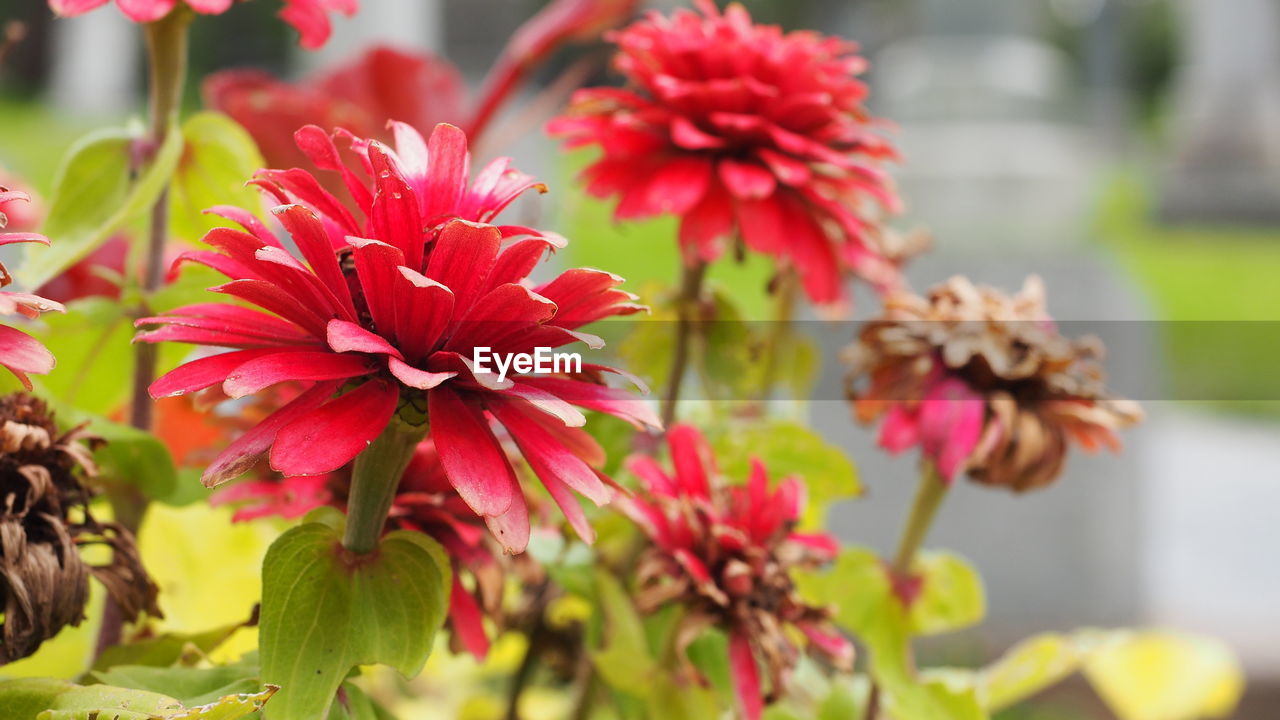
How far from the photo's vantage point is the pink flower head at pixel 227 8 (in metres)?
0.30

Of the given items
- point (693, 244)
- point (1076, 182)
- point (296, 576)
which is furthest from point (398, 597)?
point (1076, 182)

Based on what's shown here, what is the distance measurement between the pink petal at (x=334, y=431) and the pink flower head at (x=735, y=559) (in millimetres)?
108

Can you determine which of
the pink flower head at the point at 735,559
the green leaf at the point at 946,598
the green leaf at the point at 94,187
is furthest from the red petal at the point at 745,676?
the green leaf at the point at 94,187

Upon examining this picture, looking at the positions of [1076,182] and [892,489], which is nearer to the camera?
[892,489]

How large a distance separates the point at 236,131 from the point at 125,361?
0.08 meters

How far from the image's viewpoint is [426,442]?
335 mm

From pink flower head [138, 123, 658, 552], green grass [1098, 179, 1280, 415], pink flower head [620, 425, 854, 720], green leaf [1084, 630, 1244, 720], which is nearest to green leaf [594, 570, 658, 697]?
pink flower head [620, 425, 854, 720]

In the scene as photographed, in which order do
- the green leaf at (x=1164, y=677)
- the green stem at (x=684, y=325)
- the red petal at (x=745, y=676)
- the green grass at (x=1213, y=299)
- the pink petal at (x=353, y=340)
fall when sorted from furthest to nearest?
the green grass at (x=1213, y=299), the green leaf at (x=1164, y=677), the green stem at (x=684, y=325), the red petal at (x=745, y=676), the pink petal at (x=353, y=340)

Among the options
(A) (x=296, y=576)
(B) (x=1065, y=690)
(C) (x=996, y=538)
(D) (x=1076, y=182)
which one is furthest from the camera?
(D) (x=1076, y=182)

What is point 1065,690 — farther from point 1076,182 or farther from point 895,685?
point 1076,182

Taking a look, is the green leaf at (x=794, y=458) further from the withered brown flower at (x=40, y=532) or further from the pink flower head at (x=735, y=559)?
the withered brown flower at (x=40, y=532)

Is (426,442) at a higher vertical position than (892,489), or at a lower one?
higher

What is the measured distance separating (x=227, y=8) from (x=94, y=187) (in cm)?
7

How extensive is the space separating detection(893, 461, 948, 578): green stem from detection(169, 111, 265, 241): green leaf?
232 mm
